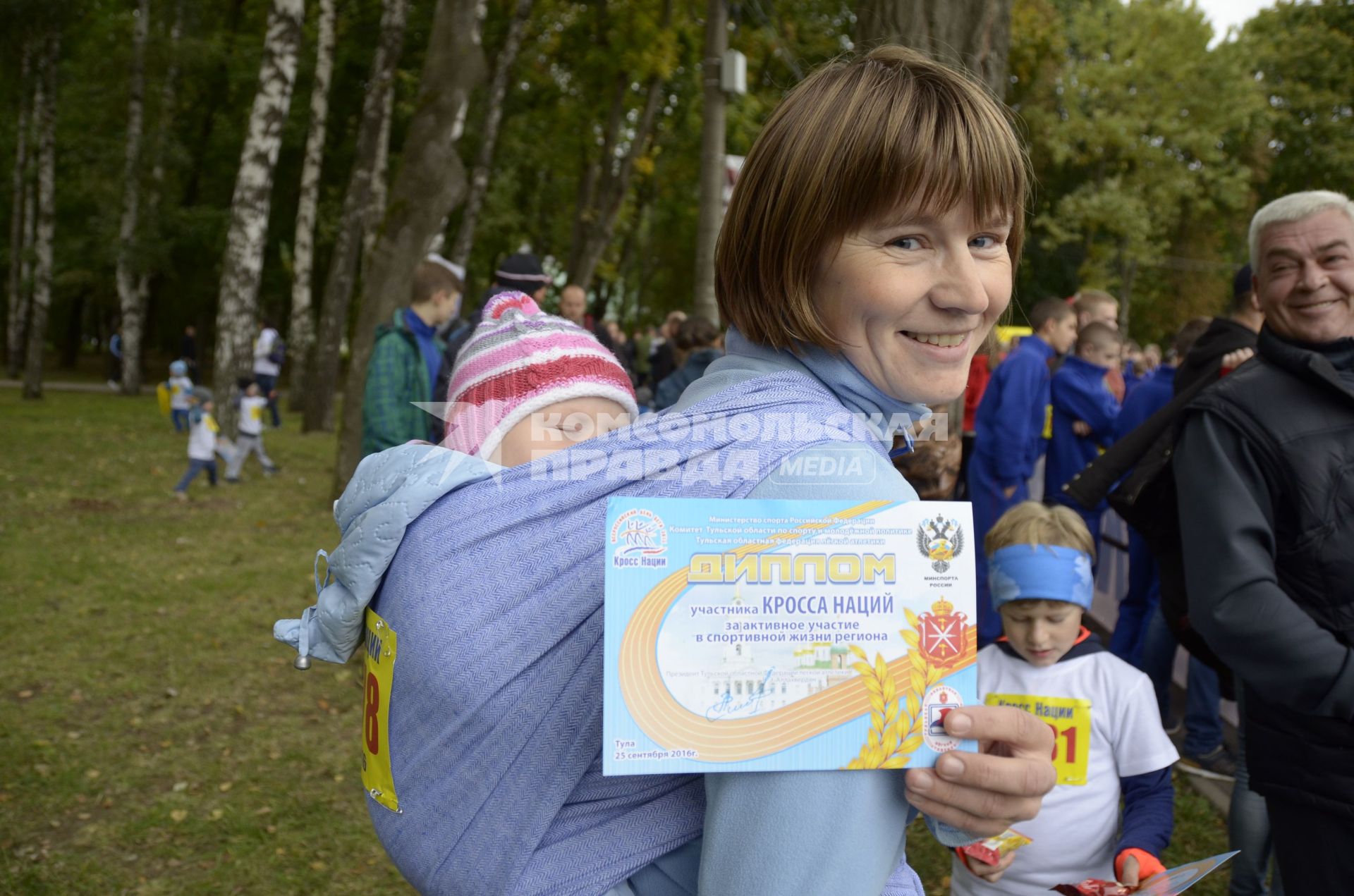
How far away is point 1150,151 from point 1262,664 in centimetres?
3632

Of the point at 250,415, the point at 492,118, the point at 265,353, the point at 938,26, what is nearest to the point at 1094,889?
the point at 938,26

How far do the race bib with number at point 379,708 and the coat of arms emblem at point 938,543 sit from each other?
63cm

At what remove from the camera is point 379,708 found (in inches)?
53.7

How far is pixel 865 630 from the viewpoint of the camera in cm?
110

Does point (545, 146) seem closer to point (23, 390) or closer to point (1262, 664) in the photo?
point (23, 390)

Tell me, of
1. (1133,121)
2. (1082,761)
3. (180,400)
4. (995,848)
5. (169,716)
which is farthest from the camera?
(1133,121)

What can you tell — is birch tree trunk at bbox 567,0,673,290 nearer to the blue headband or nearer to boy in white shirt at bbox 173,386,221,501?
boy in white shirt at bbox 173,386,221,501

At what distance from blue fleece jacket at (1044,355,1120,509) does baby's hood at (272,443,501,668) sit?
640cm

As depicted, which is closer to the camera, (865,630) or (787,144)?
(865,630)

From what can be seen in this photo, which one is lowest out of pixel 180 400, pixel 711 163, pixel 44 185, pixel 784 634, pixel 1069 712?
pixel 180 400

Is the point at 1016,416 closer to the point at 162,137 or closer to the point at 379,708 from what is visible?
the point at 379,708

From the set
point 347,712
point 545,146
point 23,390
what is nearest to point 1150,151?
point 545,146
